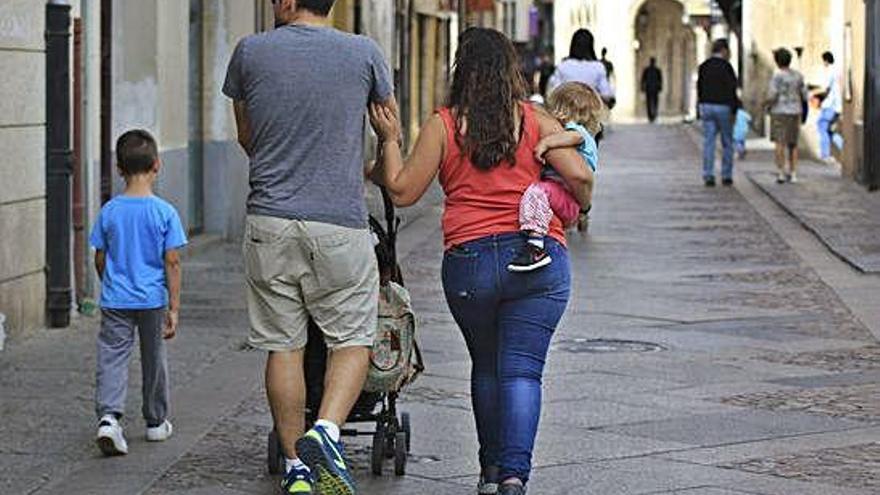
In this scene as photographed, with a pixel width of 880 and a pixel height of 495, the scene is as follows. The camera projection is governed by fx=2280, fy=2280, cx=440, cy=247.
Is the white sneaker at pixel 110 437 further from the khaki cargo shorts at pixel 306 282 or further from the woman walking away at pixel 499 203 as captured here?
the woman walking away at pixel 499 203

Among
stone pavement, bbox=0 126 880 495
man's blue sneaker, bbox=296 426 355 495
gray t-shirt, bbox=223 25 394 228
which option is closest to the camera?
man's blue sneaker, bbox=296 426 355 495

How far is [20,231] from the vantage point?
1240 centimetres

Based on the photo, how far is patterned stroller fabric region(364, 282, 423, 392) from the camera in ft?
25.9

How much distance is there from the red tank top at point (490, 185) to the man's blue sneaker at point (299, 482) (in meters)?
0.92

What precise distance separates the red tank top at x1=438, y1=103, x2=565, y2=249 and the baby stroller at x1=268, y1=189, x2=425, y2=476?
1.44 feet

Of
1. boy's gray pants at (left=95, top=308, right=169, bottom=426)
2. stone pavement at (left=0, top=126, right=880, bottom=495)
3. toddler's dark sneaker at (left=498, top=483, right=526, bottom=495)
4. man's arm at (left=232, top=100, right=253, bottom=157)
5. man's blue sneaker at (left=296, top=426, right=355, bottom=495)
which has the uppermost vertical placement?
man's arm at (left=232, top=100, right=253, bottom=157)

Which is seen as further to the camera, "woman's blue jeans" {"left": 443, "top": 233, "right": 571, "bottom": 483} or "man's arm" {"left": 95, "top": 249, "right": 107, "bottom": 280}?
"man's arm" {"left": 95, "top": 249, "right": 107, "bottom": 280}

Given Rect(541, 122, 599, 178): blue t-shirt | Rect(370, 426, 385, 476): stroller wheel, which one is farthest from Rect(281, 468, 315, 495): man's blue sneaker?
Rect(541, 122, 599, 178): blue t-shirt

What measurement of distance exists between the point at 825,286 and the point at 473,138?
890cm

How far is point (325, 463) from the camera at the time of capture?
7.29m

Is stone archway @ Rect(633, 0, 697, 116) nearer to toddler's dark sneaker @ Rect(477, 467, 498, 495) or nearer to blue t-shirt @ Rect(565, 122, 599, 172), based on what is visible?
blue t-shirt @ Rect(565, 122, 599, 172)

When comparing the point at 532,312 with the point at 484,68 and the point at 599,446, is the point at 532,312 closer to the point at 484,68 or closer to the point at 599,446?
the point at 484,68

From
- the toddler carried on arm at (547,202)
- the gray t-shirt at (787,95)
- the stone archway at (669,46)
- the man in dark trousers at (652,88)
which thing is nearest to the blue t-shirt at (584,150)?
the toddler carried on arm at (547,202)

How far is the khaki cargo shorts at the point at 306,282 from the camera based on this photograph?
7535 millimetres
